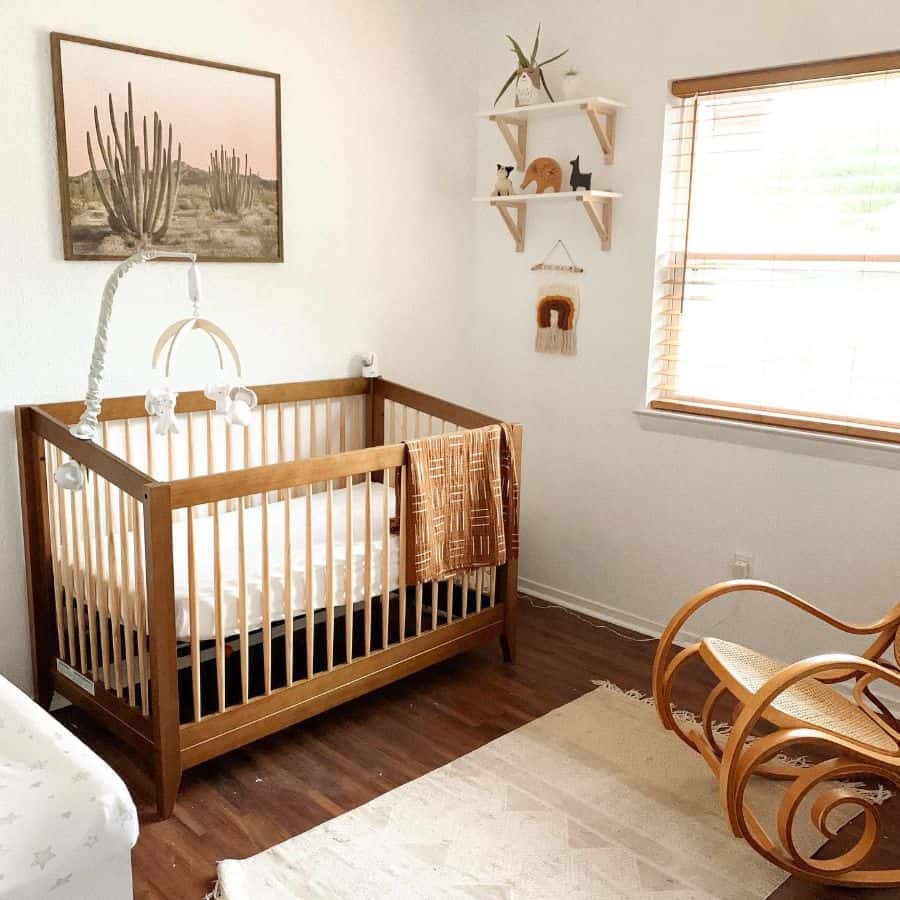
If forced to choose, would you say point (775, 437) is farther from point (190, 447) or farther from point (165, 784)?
point (165, 784)

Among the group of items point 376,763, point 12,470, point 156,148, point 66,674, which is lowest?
point 376,763

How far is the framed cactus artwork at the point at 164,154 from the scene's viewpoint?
2.59 metres

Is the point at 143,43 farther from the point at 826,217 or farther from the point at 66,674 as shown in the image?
the point at 826,217

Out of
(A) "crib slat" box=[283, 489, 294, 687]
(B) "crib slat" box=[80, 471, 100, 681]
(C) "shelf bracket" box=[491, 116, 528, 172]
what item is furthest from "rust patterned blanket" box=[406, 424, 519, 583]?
(C) "shelf bracket" box=[491, 116, 528, 172]

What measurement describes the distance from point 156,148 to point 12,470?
3.44 ft

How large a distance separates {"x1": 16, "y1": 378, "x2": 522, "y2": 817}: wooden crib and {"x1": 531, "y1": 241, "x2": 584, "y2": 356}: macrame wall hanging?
0.62 metres

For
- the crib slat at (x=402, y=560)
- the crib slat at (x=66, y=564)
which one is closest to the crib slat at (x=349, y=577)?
the crib slat at (x=402, y=560)

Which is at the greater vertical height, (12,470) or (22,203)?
(22,203)

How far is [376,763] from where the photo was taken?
250cm

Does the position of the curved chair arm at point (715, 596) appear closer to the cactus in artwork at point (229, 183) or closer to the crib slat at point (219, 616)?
the crib slat at point (219, 616)

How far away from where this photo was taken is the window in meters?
2.71

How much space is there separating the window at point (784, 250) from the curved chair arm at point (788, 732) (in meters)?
1.04

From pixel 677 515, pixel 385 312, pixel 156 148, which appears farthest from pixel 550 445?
pixel 156 148

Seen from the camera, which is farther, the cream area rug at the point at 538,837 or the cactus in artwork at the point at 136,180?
the cactus in artwork at the point at 136,180
